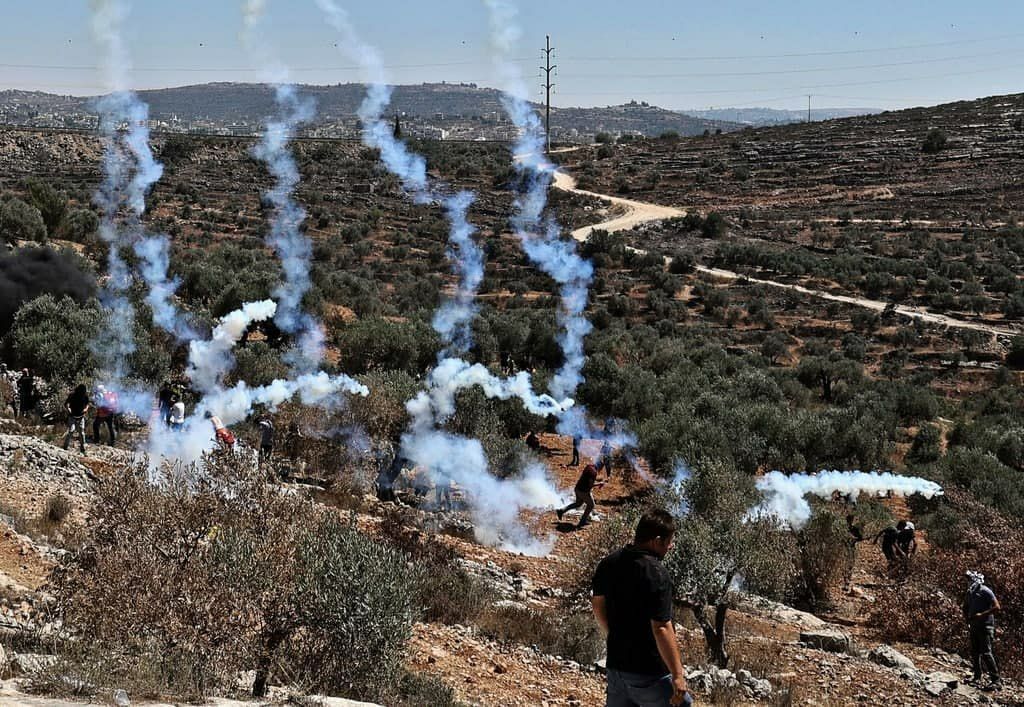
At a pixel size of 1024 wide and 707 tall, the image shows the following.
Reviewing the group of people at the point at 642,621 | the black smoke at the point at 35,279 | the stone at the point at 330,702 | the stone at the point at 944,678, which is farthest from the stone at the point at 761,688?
the black smoke at the point at 35,279

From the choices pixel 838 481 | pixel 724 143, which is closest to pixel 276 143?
pixel 724 143

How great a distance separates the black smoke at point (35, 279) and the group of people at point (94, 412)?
6.49m

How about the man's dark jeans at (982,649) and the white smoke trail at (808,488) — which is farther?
the white smoke trail at (808,488)

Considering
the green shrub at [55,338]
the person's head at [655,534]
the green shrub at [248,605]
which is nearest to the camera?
the person's head at [655,534]

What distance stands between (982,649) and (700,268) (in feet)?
155

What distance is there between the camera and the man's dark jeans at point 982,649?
12.0 metres

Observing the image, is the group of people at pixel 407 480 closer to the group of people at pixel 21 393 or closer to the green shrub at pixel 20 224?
the group of people at pixel 21 393

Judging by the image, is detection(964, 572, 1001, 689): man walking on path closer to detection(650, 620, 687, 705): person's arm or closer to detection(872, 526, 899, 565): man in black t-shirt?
detection(872, 526, 899, 565): man in black t-shirt

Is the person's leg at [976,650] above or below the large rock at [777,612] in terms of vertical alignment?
above

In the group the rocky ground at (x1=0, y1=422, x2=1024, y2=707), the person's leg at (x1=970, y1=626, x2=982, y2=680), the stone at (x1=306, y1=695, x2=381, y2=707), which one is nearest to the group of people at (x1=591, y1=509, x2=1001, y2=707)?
Answer: the stone at (x1=306, y1=695, x2=381, y2=707)

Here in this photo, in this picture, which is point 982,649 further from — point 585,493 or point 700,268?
point 700,268

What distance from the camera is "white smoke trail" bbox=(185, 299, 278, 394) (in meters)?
23.9

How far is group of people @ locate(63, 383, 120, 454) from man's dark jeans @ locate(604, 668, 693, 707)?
1456 centimetres

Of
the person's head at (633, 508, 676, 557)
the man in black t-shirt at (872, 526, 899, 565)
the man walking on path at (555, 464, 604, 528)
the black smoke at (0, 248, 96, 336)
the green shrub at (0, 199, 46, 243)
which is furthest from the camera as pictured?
the green shrub at (0, 199, 46, 243)
